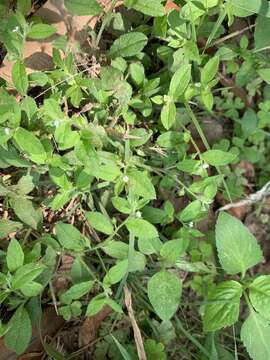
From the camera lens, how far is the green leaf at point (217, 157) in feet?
4.23

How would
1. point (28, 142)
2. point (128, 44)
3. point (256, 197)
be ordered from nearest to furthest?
point (28, 142) → point (128, 44) → point (256, 197)

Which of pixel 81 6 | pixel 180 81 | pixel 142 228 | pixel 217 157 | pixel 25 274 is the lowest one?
pixel 25 274

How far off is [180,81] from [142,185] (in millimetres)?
289

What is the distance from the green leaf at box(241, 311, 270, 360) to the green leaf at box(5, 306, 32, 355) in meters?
0.54

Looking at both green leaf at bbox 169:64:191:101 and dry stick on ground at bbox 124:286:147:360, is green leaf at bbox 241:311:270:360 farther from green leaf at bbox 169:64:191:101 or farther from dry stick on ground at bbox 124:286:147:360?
green leaf at bbox 169:64:191:101

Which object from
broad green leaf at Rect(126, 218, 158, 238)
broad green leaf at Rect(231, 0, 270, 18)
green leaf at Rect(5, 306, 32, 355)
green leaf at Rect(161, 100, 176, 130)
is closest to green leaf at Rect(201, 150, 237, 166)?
green leaf at Rect(161, 100, 176, 130)

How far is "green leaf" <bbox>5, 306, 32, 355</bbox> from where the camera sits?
4.14 ft

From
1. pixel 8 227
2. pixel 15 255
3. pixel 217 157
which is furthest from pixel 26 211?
pixel 217 157

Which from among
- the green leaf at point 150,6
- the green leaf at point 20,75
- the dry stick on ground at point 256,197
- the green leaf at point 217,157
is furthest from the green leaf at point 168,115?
the dry stick on ground at point 256,197

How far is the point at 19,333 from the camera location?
1.27 m

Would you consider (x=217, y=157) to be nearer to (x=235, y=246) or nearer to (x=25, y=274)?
(x=235, y=246)

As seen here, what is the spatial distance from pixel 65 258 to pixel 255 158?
2.60 ft

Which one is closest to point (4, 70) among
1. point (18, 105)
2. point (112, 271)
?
point (18, 105)

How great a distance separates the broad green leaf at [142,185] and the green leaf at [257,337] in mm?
381
